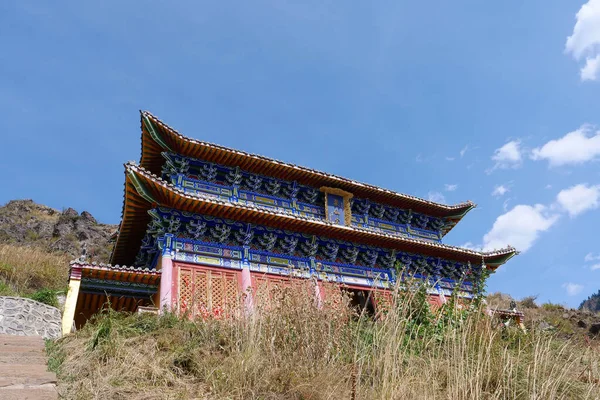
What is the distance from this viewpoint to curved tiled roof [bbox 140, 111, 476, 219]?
1270 centimetres

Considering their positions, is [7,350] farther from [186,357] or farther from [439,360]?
[439,360]

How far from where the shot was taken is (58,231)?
29.2 meters

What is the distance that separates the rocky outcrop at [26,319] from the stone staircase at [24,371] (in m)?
1.48

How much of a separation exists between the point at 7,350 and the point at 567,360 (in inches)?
224

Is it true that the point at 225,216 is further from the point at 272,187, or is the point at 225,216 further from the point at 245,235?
the point at 272,187

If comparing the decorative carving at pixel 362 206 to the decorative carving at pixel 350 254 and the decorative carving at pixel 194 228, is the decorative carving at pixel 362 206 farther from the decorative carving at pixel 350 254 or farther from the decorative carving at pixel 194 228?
the decorative carving at pixel 194 228

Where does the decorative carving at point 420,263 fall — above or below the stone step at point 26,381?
above

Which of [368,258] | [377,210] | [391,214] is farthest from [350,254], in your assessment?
[391,214]

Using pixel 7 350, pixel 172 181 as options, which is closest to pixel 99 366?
pixel 7 350

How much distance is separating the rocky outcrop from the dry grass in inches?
337

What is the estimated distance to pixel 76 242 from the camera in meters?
28.2

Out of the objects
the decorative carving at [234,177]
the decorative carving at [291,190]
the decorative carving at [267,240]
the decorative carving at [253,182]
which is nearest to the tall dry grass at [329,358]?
the decorative carving at [267,240]

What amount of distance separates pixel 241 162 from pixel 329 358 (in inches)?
397

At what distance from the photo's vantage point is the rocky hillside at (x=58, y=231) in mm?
26969
